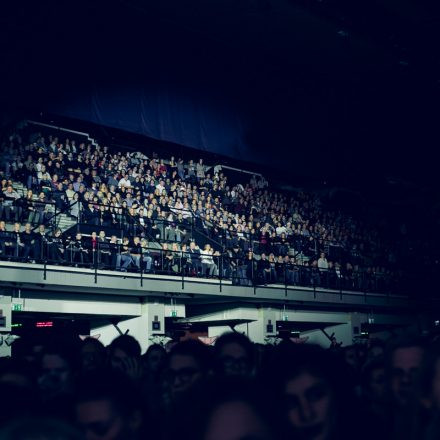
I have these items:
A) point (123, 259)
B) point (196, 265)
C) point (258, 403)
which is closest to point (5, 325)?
point (123, 259)

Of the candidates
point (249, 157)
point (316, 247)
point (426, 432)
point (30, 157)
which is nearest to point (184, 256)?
point (30, 157)

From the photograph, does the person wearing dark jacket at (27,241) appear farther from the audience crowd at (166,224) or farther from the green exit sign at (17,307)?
the green exit sign at (17,307)

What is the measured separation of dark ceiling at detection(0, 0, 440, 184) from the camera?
853 inches

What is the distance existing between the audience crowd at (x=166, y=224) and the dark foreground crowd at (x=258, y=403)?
1181 cm

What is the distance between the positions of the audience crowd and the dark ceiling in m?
2.69

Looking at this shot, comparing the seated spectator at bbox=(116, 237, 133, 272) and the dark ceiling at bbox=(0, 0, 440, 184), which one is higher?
the dark ceiling at bbox=(0, 0, 440, 184)

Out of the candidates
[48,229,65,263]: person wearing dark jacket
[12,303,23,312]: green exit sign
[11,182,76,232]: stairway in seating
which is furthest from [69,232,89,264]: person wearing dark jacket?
[12,303,23,312]: green exit sign

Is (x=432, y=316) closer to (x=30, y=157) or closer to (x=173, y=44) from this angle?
(x=173, y=44)

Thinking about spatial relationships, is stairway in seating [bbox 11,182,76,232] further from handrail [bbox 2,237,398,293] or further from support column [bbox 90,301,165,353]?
support column [bbox 90,301,165,353]

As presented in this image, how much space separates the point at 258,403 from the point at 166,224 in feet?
54.5

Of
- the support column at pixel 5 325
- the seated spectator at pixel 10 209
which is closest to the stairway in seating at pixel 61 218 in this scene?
the seated spectator at pixel 10 209

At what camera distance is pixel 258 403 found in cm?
214

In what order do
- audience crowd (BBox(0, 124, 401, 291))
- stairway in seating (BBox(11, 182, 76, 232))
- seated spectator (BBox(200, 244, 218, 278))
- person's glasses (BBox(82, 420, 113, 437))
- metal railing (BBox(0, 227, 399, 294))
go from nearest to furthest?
person's glasses (BBox(82, 420, 113, 437))
metal railing (BBox(0, 227, 399, 294))
audience crowd (BBox(0, 124, 401, 291))
stairway in seating (BBox(11, 182, 76, 232))
seated spectator (BBox(200, 244, 218, 278))

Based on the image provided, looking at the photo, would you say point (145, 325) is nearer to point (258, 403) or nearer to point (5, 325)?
point (5, 325)
